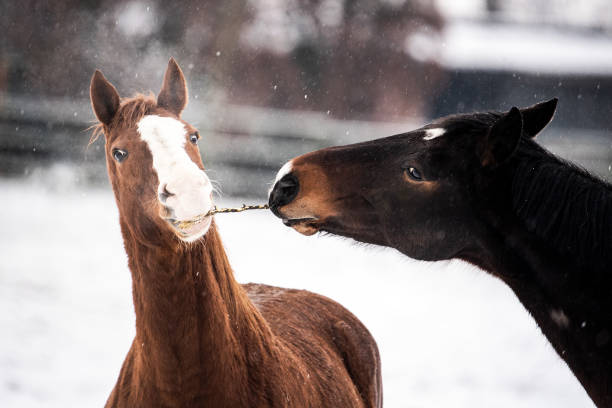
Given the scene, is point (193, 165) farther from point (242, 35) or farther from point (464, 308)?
point (242, 35)

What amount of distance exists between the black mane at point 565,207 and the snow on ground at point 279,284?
17.4 inches

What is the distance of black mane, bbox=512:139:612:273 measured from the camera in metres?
1.45

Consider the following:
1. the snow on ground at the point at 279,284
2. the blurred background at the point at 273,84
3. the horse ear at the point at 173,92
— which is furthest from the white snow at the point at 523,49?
the horse ear at the point at 173,92

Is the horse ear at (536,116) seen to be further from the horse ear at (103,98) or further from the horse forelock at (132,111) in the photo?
the horse ear at (103,98)

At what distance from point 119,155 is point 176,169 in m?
0.29

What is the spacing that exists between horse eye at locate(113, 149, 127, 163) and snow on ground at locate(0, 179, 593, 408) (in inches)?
44.2

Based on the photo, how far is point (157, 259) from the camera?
182cm

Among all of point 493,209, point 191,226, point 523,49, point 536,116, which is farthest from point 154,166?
point 523,49

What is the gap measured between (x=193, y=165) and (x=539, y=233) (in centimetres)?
102

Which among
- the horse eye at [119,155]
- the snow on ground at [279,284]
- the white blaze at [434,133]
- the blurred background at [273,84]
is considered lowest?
the snow on ground at [279,284]

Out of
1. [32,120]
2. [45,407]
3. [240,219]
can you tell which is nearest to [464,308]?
[240,219]

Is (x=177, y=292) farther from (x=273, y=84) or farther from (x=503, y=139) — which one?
(x=273, y=84)

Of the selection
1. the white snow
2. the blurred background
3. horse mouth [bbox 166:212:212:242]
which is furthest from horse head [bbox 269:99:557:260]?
the white snow

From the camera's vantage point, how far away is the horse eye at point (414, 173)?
1675 millimetres
